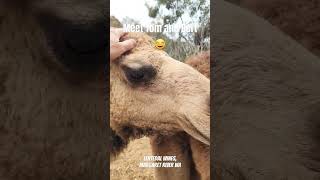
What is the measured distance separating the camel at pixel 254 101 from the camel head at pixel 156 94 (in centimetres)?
11

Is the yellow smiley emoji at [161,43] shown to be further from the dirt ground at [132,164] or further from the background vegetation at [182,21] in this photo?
the dirt ground at [132,164]

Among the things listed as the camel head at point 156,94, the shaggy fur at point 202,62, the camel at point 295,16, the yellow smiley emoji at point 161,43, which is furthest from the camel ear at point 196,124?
the camel at point 295,16

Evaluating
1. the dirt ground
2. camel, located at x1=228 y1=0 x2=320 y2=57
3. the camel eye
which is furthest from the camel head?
camel, located at x1=228 y1=0 x2=320 y2=57

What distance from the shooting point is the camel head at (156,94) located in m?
3.35

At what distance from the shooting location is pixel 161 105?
11.1 feet

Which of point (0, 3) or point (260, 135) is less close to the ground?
point (0, 3)

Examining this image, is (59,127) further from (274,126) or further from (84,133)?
(274,126)

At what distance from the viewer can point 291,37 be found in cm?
339

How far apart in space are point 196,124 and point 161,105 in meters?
0.25

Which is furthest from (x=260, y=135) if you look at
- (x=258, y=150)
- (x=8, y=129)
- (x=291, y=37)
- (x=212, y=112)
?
(x=8, y=129)

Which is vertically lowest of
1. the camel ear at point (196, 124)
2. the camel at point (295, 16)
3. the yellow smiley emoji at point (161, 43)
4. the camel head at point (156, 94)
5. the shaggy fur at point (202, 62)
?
the camel ear at point (196, 124)

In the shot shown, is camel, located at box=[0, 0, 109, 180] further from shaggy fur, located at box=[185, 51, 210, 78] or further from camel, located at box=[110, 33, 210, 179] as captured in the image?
shaggy fur, located at box=[185, 51, 210, 78]

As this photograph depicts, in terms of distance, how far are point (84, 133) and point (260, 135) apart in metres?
1.09

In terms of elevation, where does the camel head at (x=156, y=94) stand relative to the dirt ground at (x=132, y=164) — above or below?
above
